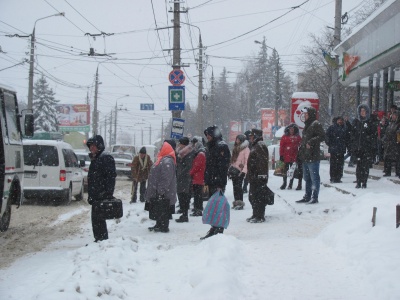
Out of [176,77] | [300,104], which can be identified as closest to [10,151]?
[176,77]

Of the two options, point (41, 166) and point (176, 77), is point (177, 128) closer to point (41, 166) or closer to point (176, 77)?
point (176, 77)

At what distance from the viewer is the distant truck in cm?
928

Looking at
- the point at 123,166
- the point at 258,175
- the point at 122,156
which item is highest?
the point at 258,175

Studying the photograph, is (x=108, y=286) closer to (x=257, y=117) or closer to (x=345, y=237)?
(x=345, y=237)

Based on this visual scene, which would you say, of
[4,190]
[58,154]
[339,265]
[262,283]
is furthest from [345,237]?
[58,154]

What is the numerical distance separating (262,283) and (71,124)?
67.8 m

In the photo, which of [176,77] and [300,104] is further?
[176,77]

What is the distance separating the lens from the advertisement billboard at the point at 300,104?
16141mm

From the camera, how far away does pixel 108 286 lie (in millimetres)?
5344

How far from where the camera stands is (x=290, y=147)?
14.4m

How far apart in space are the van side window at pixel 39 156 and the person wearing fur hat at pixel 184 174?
5.14 m

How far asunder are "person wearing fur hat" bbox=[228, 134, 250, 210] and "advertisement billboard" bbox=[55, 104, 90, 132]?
6012 cm

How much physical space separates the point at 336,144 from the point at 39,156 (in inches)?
326

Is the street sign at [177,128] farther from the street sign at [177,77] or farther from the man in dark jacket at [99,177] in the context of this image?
the man in dark jacket at [99,177]
